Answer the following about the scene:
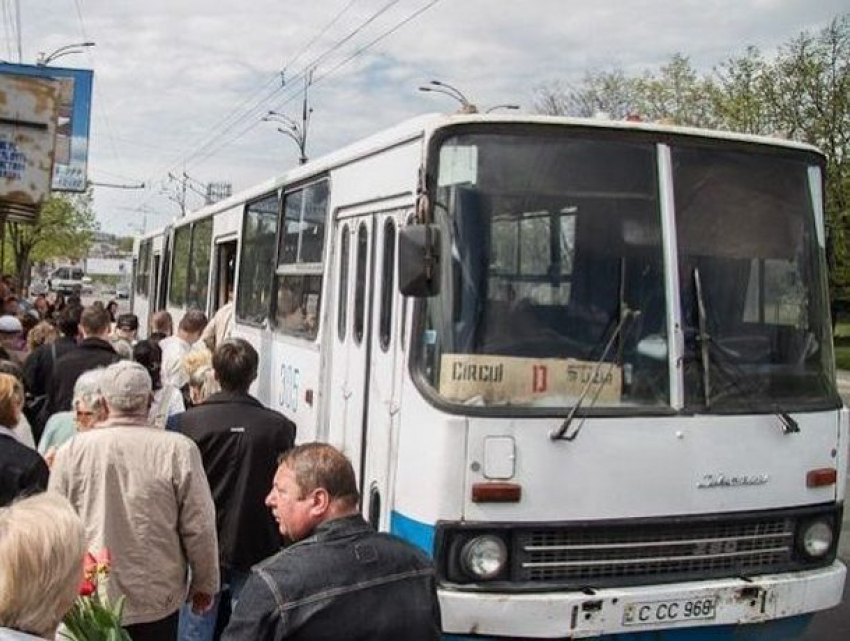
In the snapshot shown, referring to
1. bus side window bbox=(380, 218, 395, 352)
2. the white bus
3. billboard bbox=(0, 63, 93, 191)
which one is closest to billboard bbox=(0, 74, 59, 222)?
billboard bbox=(0, 63, 93, 191)

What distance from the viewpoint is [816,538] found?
5305mm

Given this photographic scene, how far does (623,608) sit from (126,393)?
2.37 metres

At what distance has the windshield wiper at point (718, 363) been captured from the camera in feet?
16.3

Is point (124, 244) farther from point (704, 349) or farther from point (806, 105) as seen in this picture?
point (704, 349)

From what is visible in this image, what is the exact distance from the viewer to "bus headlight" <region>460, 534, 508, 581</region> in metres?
4.62

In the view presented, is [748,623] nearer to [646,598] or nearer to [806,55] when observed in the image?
[646,598]

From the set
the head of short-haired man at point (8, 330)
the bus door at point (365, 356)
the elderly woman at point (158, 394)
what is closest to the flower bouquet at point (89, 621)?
the bus door at point (365, 356)

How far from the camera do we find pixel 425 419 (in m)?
4.76

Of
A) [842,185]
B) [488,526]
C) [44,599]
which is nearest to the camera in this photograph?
[44,599]

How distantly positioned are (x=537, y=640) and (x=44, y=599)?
9.59 ft

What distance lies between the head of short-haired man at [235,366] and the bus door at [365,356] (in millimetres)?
708

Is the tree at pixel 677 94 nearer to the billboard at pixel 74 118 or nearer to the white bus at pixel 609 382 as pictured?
the billboard at pixel 74 118

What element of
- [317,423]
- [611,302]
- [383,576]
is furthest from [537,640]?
[317,423]

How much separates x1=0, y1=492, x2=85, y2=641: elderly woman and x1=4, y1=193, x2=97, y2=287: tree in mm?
47441
